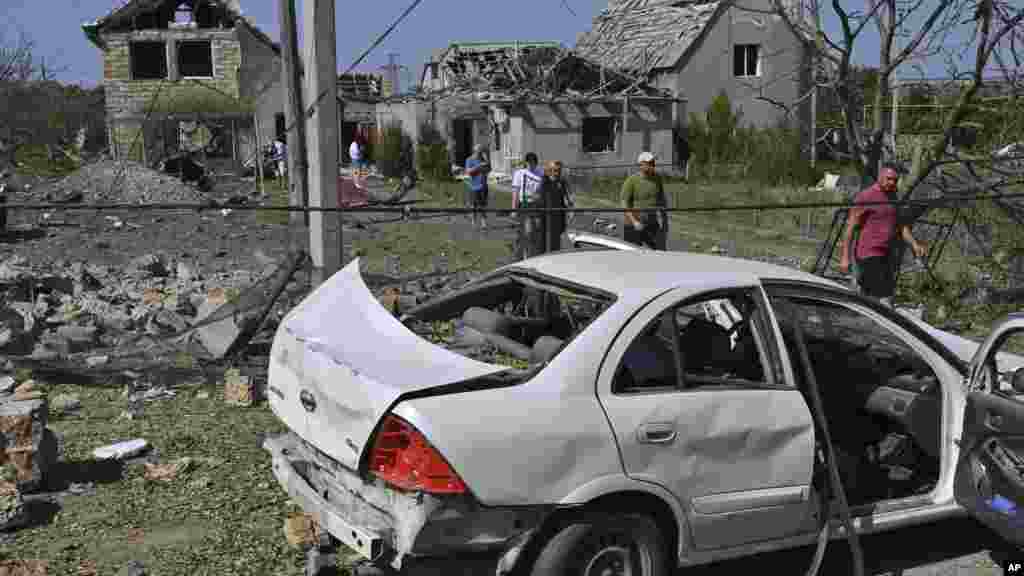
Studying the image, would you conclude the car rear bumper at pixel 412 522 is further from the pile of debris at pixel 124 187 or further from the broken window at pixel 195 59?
the broken window at pixel 195 59

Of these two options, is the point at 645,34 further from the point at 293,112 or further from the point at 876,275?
the point at 876,275

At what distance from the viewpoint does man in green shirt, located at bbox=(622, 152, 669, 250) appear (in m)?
11.0

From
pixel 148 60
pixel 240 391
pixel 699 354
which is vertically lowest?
pixel 240 391

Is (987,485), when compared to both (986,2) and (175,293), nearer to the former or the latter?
(986,2)

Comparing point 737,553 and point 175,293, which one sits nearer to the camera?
point 737,553

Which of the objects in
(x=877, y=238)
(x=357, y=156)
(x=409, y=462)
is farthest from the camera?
(x=357, y=156)

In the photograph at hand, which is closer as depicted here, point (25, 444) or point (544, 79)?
point (25, 444)

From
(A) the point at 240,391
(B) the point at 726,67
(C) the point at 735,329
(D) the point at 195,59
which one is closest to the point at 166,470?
(A) the point at 240,391

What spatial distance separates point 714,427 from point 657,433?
27 cm

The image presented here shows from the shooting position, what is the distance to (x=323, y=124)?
24.2ft

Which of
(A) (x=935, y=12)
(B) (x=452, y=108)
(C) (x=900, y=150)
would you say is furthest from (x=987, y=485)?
(B) (x=452, y=108)

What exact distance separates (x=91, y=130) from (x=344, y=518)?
146 ft

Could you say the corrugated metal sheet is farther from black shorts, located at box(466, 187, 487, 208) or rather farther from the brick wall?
black shorts, located at box(466, 187, 487, 208)

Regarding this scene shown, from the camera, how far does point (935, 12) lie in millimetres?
10836
